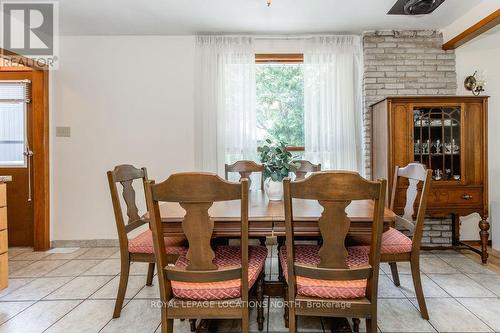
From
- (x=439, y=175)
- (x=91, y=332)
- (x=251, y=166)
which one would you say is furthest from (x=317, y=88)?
(x=91, y=332)

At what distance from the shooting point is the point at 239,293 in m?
1.43

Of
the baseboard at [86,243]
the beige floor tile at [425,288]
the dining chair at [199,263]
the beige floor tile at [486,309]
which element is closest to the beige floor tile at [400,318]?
the beige floor tile at [425,288]

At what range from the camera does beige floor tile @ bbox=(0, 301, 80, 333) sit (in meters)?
1.85

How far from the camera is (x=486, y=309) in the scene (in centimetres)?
200

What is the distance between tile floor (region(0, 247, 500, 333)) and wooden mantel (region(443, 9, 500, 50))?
2194mm

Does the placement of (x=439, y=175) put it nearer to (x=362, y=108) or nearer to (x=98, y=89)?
(x=362, y=108)

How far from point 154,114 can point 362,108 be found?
7.85 ft

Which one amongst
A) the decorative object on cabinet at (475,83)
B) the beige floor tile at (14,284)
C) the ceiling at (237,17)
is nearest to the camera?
the beige floor tile at (14,284)

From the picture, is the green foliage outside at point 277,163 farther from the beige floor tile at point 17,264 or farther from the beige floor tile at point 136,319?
the beige floor tile at point 17,264

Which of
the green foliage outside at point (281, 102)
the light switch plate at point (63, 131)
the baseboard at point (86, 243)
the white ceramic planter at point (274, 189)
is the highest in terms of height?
the green foliage outside at point (281, 102)

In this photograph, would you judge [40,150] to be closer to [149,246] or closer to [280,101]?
[149,246]

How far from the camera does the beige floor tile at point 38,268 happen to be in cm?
271

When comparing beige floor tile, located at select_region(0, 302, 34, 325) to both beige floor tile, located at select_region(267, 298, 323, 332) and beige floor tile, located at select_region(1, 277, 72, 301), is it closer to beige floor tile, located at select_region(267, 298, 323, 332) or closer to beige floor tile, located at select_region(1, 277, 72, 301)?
beige floor tile, located at select_region(1, 277, 72, 301)

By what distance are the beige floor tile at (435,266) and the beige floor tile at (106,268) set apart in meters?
2.79
